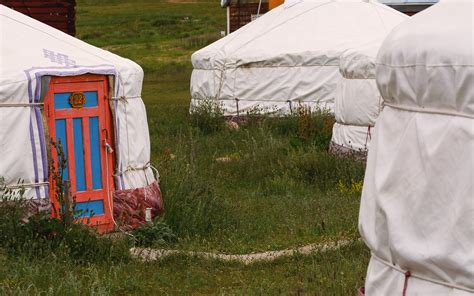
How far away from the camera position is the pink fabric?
9531mm

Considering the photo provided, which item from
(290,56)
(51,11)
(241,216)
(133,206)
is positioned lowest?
(241,216)

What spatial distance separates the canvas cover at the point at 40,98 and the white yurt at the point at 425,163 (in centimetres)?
421

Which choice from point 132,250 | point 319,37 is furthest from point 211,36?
point 132,250

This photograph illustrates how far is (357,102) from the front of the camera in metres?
13.4

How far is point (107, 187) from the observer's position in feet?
31.3

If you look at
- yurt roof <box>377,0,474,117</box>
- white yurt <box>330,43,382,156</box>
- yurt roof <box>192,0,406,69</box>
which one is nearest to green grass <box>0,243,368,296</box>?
yurt roof <box>377,0,474,117</box>

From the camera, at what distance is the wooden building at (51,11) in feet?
54.4

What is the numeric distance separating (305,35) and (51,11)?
14.2 feet

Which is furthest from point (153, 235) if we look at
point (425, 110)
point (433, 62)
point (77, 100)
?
point (433, 62)

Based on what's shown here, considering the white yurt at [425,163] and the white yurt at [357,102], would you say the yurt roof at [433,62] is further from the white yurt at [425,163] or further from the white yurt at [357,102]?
the white yurt at [357,102]

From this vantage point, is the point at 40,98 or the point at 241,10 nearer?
the point at 40,98

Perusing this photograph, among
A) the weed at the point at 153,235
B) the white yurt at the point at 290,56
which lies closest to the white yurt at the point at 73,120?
the weed at the point at 153,235

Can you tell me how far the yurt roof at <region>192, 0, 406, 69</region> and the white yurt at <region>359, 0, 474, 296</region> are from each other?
482 inches

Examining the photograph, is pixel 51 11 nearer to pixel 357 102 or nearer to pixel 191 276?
pixel 357 102
